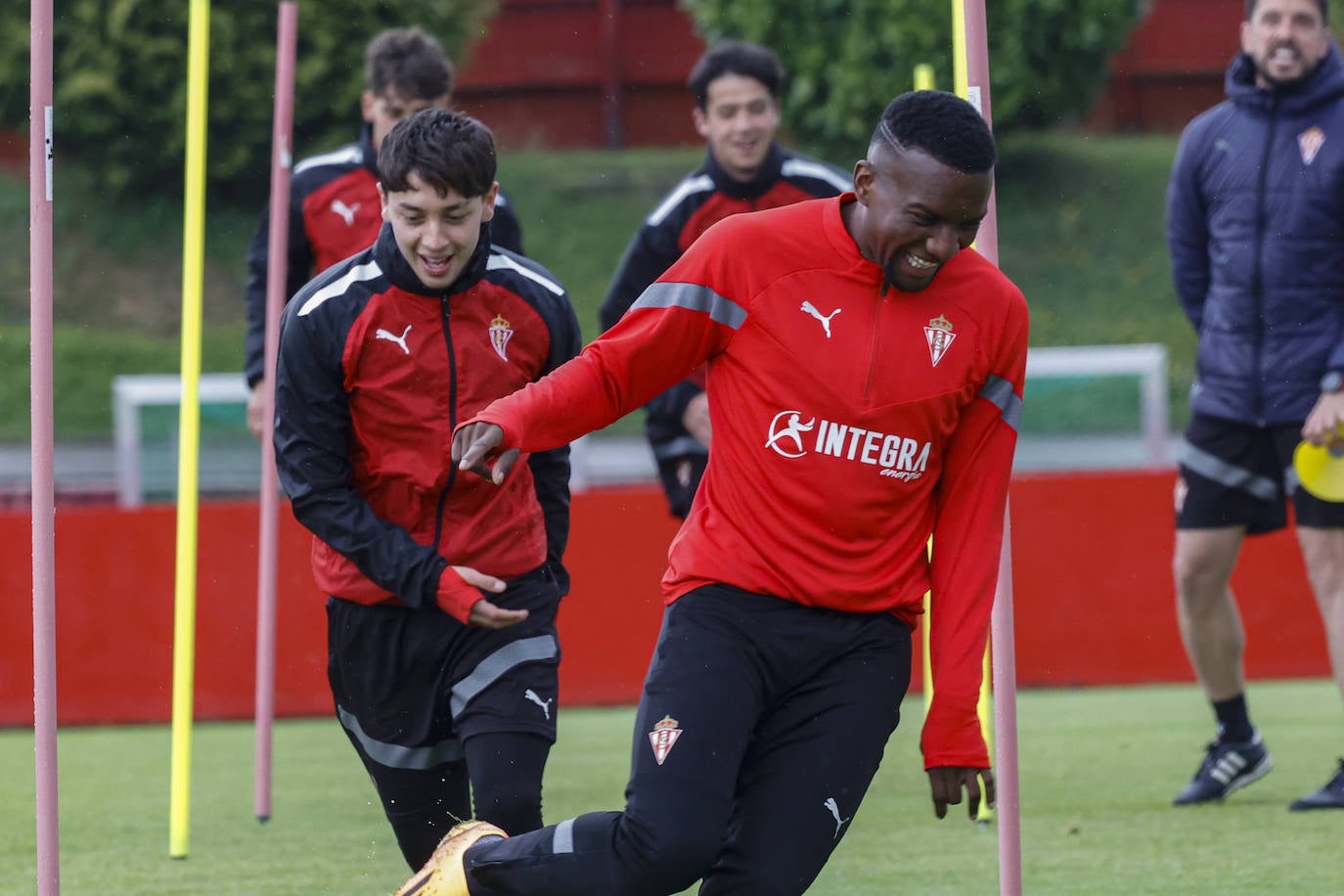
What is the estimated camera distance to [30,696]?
9.38 m

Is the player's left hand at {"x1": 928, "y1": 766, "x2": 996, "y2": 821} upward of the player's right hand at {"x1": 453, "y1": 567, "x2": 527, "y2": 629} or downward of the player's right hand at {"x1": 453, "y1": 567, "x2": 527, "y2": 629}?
downward

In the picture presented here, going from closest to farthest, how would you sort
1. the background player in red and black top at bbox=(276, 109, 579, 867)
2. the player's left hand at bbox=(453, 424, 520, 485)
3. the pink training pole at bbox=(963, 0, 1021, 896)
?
1. the player's left hand at bbox=(453, 424, 520, 485)
2. the pink training pole at bbox=(963, 0, 1021, 896)
3. the background player in red and black top at bbox=(276, 109, 579, 867)

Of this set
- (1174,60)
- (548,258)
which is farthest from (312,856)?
(1174,60)

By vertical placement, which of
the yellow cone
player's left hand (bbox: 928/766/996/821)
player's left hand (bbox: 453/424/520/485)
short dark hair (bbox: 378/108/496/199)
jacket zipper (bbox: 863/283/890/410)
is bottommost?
player's left hand (bbox: 928/766/996/821)

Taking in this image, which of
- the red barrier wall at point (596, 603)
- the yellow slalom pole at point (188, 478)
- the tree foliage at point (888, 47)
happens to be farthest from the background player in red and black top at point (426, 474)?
the tree foliage at point (888, 47)

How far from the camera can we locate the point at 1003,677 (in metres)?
4.11

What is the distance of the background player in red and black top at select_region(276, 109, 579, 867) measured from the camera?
431 cm

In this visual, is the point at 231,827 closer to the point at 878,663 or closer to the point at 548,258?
the point at 878,663

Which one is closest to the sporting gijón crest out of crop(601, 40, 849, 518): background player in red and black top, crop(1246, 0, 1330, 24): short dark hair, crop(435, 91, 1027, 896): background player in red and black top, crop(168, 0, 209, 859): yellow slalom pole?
crop(435, 91, 1027, 896): background player in red and black top

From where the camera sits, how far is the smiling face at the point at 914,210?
370cm

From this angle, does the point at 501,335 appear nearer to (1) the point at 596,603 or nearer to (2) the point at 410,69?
(2) the point at 410,69

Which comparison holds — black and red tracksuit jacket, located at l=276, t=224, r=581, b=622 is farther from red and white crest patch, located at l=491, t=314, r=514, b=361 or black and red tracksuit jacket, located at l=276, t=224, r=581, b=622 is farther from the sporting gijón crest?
the sporting gijón crest

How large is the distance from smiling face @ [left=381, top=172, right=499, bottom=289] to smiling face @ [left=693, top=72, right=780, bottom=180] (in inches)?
88.1

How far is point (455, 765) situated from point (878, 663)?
4.18ft
